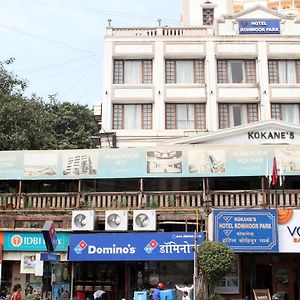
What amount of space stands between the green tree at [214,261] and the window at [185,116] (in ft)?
46.4

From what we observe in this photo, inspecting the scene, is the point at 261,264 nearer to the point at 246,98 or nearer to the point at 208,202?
the point at 208,202

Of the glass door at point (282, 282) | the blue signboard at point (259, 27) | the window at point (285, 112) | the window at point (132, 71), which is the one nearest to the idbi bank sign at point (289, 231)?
the glass door at point (282, 282)

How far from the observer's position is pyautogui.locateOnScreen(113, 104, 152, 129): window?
30.1 meters

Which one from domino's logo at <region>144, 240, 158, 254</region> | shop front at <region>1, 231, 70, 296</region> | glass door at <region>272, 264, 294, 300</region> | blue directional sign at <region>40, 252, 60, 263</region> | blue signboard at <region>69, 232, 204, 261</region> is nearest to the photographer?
blue directional sign at <region>40, 252, 60, 263</region>

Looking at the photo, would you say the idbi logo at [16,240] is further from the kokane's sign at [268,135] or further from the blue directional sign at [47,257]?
the kokane's sign at [268,135]

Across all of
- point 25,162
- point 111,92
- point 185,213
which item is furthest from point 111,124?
point 185,213

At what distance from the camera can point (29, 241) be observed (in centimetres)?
1847

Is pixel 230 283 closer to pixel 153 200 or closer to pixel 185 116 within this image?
pixel 153 200

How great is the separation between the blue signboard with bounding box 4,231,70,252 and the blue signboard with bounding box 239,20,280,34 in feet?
62.8

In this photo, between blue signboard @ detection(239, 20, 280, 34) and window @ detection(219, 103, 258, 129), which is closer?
window @ detection(219, 103, 258, 129)

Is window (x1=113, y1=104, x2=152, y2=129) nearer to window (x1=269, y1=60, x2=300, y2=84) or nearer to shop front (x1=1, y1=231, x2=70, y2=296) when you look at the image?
window (x1=269, y1=60, x2=300, y2=84)

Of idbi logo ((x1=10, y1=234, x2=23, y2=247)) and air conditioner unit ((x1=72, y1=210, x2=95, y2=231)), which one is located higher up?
air conditioner unit ((x1=72, y1=210, x2=95, y2=231))

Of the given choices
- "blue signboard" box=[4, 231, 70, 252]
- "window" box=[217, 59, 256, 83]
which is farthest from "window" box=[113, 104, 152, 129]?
"blue signboard" box=[4, 231, 70, 252]

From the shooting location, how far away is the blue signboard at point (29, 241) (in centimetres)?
1834
